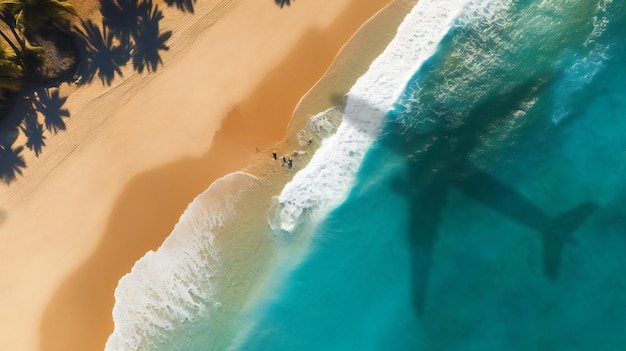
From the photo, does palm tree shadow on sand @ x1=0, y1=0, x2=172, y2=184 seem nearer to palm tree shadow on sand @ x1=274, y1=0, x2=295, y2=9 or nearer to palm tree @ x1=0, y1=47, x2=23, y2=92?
palm tree @ x1=0, y1=47, x2=23, y2=92

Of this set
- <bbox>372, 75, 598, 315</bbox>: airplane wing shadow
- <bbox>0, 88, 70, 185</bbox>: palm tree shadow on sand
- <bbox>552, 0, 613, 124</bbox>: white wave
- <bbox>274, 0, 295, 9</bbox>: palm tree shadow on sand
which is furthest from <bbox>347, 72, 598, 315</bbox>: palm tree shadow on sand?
<bbox>0, 88, 70, 185</bbox>: palm tree shadow on sand

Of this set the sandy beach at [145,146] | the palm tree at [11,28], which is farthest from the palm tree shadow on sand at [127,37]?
the palm tree at [11,28]

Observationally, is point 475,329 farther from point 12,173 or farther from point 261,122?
point 12,173

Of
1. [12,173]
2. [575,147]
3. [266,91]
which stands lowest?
[575,147]

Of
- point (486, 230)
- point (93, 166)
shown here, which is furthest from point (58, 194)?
point (486, 230)

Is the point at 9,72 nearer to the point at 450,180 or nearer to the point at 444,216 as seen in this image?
the point at 450,180

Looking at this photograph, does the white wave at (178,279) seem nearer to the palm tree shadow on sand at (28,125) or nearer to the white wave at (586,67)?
the palm tree shadow on sand at (28,125)
